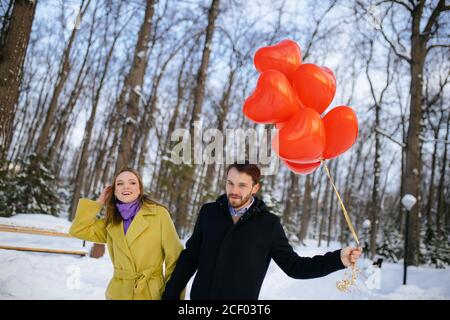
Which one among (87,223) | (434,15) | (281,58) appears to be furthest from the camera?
(434,15)

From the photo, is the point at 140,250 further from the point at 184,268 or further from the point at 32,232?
the point at 32,232

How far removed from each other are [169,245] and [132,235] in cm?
30

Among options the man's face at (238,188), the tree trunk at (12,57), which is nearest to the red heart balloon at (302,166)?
the man's face at (238,188)

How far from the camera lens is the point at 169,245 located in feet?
8.77

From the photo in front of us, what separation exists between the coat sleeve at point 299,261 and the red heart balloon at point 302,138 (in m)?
0.61

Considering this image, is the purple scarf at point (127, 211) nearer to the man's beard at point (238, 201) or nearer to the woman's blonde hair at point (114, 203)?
the woman's blonde hair at point (114, 203)

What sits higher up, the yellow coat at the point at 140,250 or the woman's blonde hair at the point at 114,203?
the woman's blonde hair at the point at 114,203

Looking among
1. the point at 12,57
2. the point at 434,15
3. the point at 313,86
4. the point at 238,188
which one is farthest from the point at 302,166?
the point at 434,15

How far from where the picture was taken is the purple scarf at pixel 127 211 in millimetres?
2717

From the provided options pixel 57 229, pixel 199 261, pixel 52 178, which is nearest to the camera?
pixel 199 261

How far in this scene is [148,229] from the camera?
2.68 metres

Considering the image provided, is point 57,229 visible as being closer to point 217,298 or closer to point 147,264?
point 147,264
